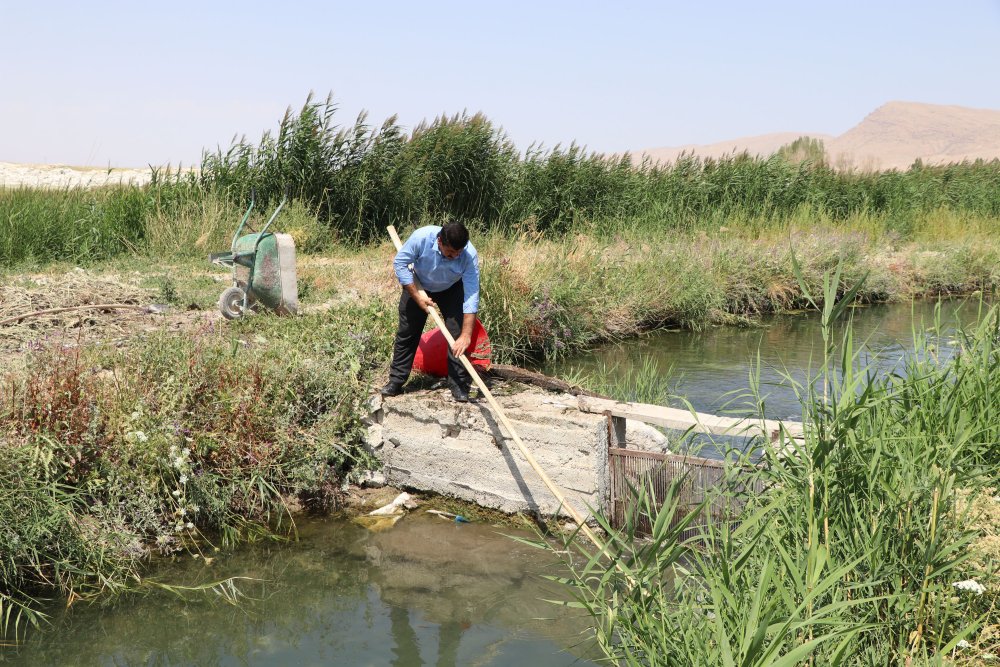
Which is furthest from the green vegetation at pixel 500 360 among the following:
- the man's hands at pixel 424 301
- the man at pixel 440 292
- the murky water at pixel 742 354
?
the man's hands at pixel 424 301

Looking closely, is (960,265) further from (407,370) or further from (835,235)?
(407,370)

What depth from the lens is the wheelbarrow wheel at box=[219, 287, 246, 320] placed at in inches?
320

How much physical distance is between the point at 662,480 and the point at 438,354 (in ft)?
6.76

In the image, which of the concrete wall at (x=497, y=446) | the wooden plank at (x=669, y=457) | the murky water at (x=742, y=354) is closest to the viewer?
the wooden plank at (x=669, y=457)

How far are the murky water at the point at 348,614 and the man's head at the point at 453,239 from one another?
1856mm

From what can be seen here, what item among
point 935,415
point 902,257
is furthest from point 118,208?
point 902,257

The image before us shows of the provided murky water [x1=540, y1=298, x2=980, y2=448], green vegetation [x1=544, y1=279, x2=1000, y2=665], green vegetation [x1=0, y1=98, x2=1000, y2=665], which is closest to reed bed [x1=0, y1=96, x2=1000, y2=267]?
green vegetation [x1=0, y1=98, x2=1000, y2=665]

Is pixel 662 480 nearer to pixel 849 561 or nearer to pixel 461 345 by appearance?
pixel 461 345

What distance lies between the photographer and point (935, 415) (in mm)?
3789

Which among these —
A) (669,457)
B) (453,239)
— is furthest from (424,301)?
(669,457)

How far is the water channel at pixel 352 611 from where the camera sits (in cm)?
430

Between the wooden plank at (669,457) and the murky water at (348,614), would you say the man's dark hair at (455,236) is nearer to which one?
the wooden plank at (669,457)

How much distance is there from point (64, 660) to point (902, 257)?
1555 centimetres

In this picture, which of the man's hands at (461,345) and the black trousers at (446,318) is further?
the black trousers at (446,318)
